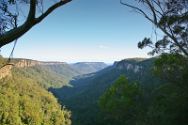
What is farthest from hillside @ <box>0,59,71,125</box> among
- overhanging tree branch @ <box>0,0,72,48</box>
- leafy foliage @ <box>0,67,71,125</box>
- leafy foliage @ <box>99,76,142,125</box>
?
overhanging tree branch @ <box>0,0,72,48</box>

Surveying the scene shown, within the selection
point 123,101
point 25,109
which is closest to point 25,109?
point 25,109

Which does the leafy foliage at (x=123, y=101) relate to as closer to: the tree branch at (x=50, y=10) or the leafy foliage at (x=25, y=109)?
the tree branch at (x=50, y=10)

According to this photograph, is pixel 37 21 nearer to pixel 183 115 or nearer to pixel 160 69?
pixel 183 115

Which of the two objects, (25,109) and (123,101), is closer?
(123,101)

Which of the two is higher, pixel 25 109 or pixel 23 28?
pixel 23 28

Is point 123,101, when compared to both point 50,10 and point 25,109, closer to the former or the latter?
point 50,10

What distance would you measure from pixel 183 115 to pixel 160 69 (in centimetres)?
465

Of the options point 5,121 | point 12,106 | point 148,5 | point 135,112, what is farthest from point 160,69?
point 12,106

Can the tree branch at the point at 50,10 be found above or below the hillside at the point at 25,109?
above

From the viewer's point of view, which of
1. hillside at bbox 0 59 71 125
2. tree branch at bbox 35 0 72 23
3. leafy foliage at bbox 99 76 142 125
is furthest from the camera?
hillside at bbox 0 59 71 125

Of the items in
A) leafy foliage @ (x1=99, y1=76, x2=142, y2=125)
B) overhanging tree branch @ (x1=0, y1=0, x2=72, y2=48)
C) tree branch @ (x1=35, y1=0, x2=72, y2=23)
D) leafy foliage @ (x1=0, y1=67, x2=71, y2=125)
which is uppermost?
tree branch @ (x1=35, y1=0, x2=72, y2=23)

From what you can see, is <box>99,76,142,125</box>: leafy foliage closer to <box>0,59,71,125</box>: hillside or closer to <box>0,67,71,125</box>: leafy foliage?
<box>0,59,71,125</box>: hillside

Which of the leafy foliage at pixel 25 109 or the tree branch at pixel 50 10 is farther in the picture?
the leafy foliage at pixel 25 109

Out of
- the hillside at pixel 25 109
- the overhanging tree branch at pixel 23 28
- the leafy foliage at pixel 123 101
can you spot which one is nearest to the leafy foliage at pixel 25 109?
the hillside at pixel 25 109
